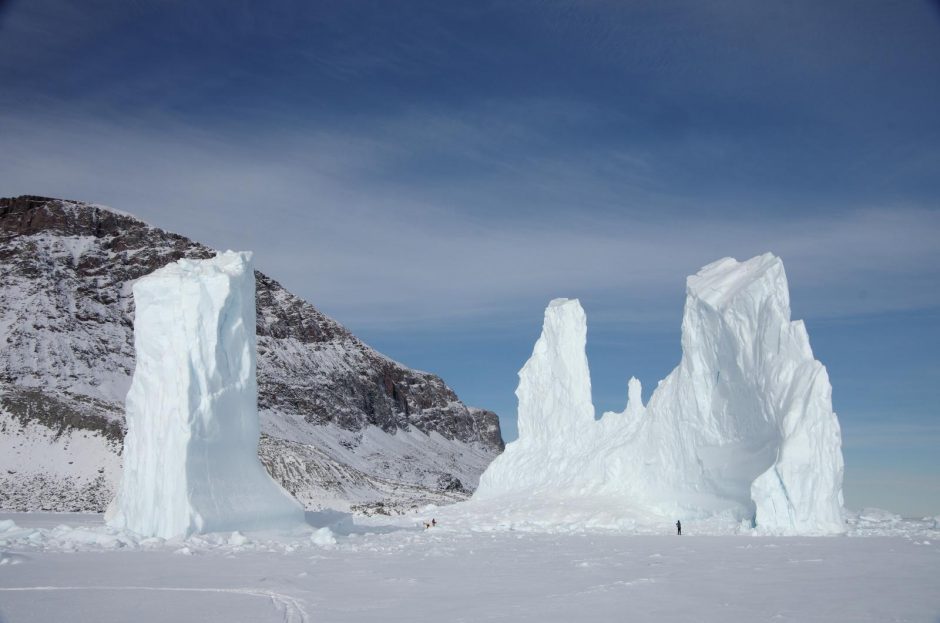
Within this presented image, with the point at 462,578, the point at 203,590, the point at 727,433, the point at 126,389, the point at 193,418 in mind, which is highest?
the point at 126,389

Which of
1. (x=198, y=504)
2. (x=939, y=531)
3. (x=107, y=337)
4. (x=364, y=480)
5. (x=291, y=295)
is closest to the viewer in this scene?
(x=198, y=504)

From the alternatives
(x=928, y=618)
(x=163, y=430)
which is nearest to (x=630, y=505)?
(x=163, y=430)

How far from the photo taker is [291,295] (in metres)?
138

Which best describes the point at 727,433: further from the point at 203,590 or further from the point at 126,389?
the point at 126,389

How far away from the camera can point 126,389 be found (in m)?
93.8

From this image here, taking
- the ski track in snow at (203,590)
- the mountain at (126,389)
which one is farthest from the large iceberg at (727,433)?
the mountain at (126,389)

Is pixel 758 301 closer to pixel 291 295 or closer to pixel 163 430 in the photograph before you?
pixel 163 430

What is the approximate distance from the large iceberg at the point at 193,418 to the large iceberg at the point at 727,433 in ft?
53.2

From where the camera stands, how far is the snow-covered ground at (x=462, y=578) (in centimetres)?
1191

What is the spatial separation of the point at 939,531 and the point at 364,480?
214 feet

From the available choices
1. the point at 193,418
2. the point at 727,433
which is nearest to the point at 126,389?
the point at 193,418

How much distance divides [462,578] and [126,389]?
87016 mm

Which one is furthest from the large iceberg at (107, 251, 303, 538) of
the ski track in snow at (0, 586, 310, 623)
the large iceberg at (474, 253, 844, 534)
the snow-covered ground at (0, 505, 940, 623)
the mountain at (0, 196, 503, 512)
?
the mountain at (0, 196, 503, 512)

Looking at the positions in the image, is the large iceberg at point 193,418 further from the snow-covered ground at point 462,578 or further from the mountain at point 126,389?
the mountain at point 126,389
